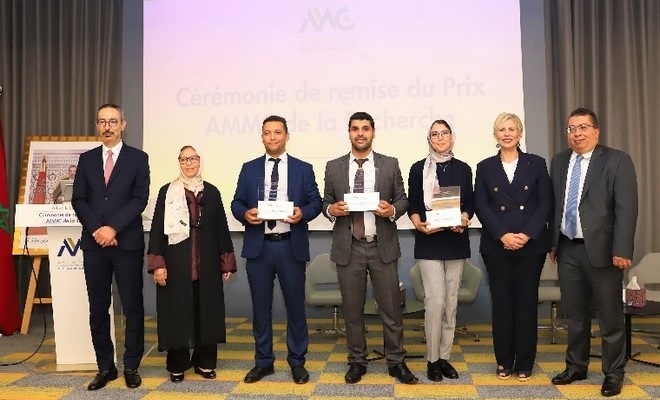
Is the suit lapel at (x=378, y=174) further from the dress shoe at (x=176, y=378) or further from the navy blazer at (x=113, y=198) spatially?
the dress shoe at (x=176, y=378)

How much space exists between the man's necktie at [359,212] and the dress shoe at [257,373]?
1.09 m

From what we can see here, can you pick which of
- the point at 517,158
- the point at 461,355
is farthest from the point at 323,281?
the point at 517,158

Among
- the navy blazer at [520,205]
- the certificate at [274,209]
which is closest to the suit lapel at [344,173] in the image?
the certificate at [274,209]

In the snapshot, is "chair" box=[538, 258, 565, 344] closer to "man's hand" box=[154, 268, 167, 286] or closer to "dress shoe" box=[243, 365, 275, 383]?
"dress shoe" box=[243, 365, 275, 383]

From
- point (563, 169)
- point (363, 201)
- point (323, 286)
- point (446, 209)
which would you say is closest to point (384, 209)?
point (363, 201)

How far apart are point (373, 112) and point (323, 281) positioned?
1.80m

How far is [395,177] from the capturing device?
3.61 meters

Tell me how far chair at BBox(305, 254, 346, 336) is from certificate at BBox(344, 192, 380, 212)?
73.3 inches

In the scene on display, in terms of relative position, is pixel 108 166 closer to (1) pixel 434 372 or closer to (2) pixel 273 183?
(2) pixel 273 183

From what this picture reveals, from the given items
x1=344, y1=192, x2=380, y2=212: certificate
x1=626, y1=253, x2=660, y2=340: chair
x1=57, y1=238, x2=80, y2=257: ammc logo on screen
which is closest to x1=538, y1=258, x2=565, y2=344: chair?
x1=626, y1=253, x2=660, y2=340: chair

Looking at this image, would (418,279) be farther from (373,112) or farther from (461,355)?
(373,112)

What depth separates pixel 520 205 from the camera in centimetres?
342

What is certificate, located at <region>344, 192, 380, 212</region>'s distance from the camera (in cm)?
333

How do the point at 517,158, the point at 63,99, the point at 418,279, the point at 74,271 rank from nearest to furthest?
the point at 517,158 → the point at 74,271 → the point at 418,279 → the point at 63,99
